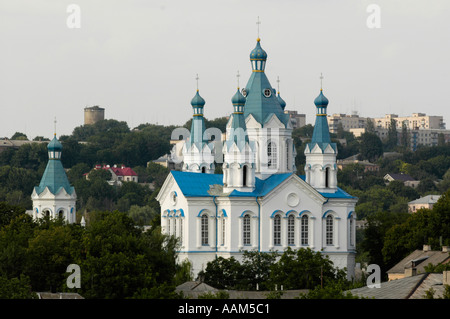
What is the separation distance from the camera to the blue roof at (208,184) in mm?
72812

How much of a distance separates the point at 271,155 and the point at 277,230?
4.95 meters

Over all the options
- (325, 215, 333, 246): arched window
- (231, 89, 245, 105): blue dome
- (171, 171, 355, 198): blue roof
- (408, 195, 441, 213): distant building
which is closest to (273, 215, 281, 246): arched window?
(171, 171, 355, 198): blue roof

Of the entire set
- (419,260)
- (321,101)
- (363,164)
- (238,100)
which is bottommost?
(419,260)

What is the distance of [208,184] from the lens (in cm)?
7419

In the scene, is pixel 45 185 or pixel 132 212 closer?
pixel 45 185

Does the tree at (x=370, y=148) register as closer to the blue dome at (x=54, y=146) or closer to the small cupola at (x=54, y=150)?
the blue dome at (x=54, y=146)

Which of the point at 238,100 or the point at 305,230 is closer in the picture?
the point at 305,230

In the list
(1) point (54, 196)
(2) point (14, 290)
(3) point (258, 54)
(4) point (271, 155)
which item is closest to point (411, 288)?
(2) point (14, 290)

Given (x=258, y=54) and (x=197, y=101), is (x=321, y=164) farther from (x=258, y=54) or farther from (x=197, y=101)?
(x=197, y=101)

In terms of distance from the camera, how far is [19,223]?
75.6m
